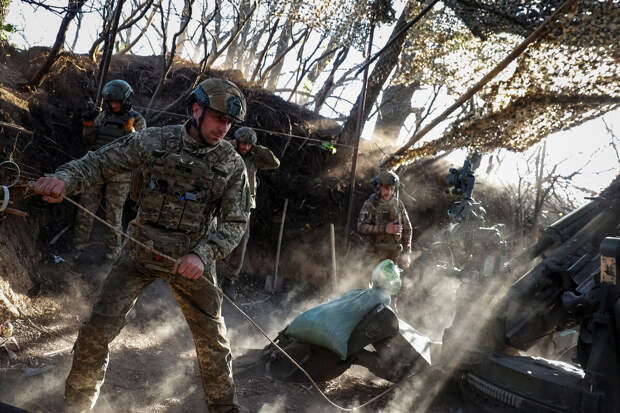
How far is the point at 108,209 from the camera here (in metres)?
5.45

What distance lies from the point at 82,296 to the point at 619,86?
23.0ft

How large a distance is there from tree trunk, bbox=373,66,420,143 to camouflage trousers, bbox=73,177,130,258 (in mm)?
9156

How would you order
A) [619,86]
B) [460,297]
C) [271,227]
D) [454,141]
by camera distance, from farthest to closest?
[271,227]
[454,141]
[619,86]
[460,297]

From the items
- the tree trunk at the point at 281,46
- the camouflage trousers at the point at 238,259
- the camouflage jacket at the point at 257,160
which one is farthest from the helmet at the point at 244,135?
the tree trunk at the point at 281,46

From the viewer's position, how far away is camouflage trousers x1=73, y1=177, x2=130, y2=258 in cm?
546

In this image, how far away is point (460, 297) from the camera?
4477mm

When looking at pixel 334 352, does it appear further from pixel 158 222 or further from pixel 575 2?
pixel 575 2

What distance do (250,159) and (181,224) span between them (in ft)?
12.1

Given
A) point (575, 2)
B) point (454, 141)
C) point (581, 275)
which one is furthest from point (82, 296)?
point (575, 2)

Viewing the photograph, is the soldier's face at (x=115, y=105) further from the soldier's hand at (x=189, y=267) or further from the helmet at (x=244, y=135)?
the soldier's hand at (x=189, y=267)

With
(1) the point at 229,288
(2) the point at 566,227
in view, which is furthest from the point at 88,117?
(2) the point at 566,227

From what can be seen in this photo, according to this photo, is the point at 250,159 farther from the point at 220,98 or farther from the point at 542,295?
the point at 542,295

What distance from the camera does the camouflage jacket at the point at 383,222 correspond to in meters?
5.89

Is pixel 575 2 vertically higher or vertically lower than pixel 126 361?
higher
